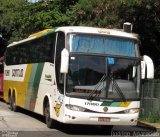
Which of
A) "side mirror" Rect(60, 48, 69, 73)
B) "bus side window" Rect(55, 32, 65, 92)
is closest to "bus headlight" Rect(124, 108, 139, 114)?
"bus side window" Rect(55, 32, 65, 92)

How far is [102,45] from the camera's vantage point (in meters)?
15.5

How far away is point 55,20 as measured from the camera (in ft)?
107

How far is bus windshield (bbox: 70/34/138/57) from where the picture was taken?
15.3 metres

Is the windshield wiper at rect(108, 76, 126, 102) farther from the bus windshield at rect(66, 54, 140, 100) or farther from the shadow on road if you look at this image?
the shadow on road

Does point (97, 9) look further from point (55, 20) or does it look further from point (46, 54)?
point (55, 20)

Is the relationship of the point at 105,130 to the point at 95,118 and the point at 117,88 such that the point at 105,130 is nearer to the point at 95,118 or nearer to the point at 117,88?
the point at 95,118

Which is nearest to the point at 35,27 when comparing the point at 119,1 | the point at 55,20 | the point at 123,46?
the point at 55,20

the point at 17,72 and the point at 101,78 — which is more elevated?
the point at 101,78

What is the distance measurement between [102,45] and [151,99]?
630 centimetres

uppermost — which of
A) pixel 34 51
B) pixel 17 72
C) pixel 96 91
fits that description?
pixel 34 51

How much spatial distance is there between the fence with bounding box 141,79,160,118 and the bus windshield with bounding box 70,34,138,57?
538 cm

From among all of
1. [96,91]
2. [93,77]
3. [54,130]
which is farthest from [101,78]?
[54,130]

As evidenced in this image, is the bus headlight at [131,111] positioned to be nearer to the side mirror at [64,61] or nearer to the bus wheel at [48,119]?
the side mirror at [64,61]

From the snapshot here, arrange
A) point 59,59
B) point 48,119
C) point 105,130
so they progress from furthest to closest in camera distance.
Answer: point 105,130 < point 48,119 < point 59,59
